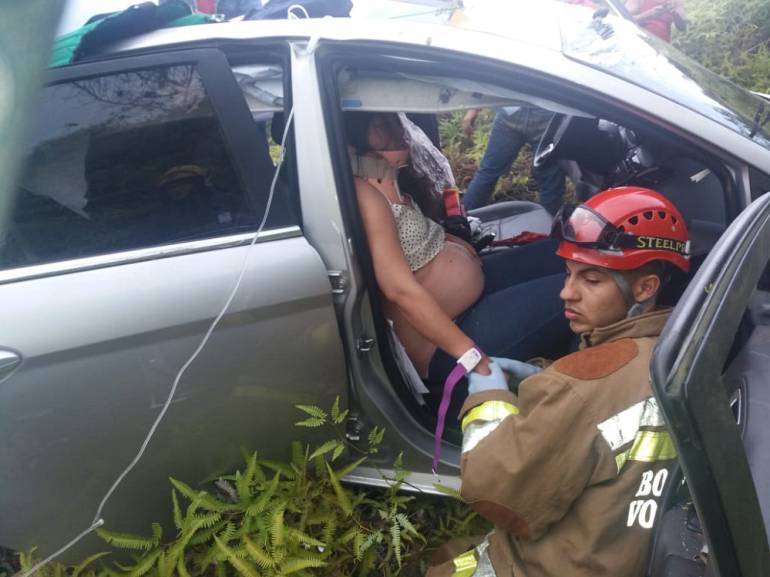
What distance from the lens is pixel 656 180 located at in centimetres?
237

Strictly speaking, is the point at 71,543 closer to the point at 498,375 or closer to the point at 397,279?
the point at 397,279

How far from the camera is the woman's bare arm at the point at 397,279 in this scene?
75.3 inches

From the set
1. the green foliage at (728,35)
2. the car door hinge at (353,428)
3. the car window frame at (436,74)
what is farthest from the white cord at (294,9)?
the green foliage at (728,35)

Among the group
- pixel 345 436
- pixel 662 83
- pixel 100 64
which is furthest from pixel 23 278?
pixel 662 83

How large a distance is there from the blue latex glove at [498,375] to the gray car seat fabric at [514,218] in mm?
1333

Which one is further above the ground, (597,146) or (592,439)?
(597,146)

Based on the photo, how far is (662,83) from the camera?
1.84 meters

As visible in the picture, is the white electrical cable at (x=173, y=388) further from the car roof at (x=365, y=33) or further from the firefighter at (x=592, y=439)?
the firefighter at (x=592, y=439)

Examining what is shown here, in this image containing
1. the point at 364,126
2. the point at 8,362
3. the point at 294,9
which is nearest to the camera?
the point at 8,362

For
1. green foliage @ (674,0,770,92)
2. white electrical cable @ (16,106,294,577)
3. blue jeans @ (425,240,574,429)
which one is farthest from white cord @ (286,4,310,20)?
green foliage @ (674,0,770,92)

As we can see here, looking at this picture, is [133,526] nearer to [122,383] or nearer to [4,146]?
[122,383]

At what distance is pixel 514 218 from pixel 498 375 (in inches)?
68.0

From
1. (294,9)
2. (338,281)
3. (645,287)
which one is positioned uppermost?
(294,9)

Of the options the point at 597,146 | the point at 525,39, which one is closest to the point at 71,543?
the point at 525,39
